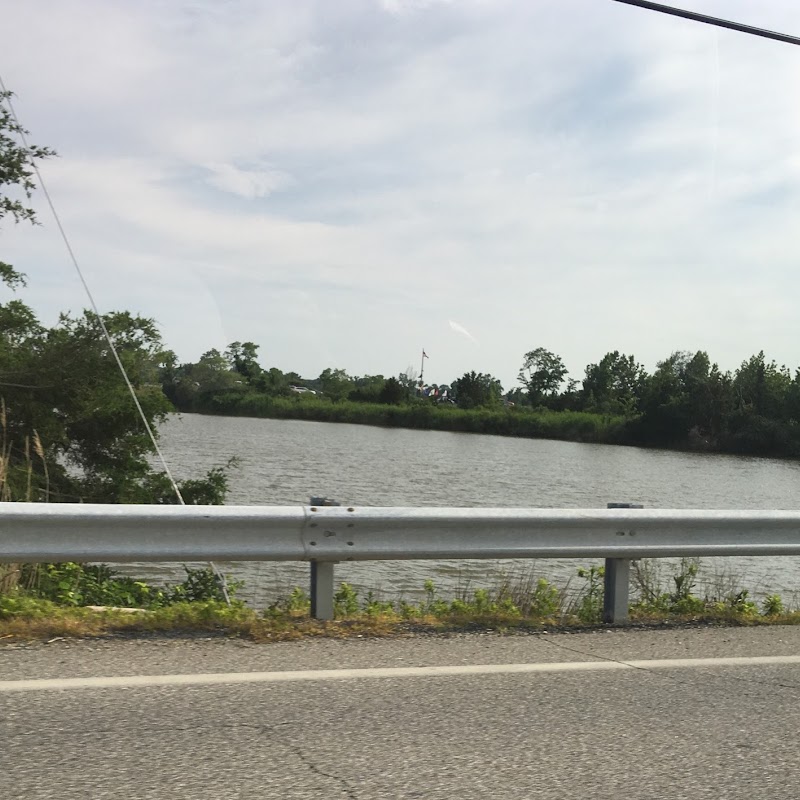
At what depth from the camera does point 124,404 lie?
17.6 meters

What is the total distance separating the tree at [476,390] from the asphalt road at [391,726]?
9151cm

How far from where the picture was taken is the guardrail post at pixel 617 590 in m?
6.39

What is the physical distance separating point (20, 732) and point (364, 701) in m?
1.45

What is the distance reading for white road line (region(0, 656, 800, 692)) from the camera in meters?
4.30

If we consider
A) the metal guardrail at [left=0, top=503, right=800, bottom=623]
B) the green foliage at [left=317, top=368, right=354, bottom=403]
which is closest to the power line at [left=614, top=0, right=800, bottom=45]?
the metal guardrail at [left=0, top=503, right=800, bottom=623]

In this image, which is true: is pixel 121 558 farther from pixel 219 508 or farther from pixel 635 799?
pixel 635 799

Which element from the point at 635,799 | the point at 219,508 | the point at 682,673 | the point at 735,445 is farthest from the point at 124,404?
the point at 735,445

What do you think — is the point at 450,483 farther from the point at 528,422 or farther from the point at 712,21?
the point at 528,422

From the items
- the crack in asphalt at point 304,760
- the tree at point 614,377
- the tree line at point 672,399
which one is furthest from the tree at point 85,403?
the tree at point 614,377

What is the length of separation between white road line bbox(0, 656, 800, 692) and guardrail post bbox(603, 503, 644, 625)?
3.28ft

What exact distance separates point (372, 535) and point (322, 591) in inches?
18.5

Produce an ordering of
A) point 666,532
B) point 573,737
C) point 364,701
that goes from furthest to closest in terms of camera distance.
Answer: point 666,532
point 364,701
point 573,737

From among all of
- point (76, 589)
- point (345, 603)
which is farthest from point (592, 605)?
point (76, 589)

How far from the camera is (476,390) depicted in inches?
4183
